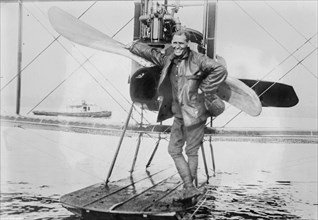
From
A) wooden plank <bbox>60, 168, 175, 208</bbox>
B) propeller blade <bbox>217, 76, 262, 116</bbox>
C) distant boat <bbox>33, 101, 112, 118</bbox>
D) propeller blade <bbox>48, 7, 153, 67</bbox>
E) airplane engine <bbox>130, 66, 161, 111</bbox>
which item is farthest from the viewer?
distant boat <bbox>33, 101, 112, 118</bbox>

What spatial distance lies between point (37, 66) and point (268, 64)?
2.43m

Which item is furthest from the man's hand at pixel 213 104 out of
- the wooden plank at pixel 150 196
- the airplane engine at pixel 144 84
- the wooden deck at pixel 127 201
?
the wooden plank at pixel 150 196

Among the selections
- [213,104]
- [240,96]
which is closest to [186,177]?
[213,104]

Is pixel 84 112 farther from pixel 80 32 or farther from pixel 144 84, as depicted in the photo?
pixel 80 32

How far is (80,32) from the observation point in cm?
332

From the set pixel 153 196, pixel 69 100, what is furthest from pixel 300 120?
pixel 69 100

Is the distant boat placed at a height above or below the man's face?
below

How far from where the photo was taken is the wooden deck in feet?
9.53

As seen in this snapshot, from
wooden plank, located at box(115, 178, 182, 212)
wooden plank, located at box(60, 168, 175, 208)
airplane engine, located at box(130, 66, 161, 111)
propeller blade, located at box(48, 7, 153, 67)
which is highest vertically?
propeller blade, located at box(48, 7, 153, 67)

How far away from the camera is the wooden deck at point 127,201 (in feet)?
9.53

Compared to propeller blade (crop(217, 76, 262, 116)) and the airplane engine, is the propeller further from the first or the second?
the airplane engine

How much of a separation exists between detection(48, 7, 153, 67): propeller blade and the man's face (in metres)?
0.39

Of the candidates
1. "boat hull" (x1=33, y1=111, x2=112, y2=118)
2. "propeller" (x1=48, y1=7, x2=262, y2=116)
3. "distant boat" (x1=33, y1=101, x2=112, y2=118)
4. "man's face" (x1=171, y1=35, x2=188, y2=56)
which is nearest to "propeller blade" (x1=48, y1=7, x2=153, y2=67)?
"propeller" (x1=48, y1=7, x2=262, y2=116)

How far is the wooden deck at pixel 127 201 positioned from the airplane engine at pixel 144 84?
32.1 inches
